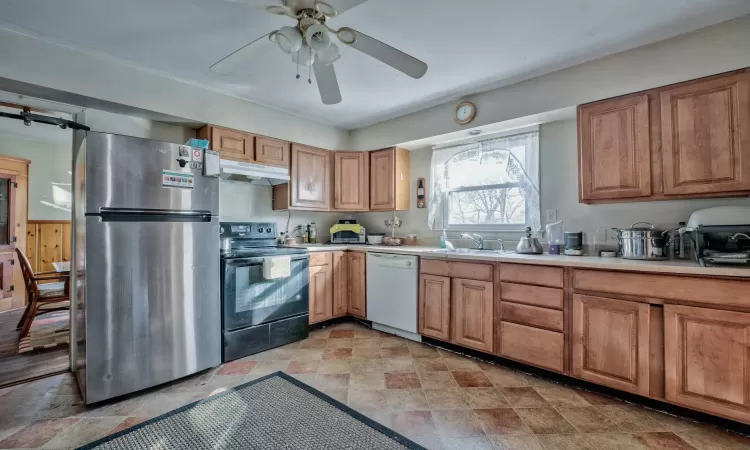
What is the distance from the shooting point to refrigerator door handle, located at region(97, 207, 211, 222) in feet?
6.46

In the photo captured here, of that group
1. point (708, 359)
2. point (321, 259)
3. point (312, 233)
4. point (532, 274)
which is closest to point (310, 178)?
point (312, 233)

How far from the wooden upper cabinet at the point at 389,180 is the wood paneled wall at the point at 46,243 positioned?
506cm

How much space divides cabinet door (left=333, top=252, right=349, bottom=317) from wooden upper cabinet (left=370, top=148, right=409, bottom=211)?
30.8 inches

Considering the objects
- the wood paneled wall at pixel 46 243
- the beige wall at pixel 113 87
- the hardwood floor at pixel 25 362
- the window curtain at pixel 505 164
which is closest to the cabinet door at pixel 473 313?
the window curtain at pixel 505 164

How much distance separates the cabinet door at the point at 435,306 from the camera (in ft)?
9.06

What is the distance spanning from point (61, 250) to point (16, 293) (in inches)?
30.5

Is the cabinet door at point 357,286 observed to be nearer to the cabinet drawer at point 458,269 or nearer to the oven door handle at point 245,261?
the cabinet drawer at point 458,269

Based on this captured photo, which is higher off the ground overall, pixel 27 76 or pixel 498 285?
pixel 27 76

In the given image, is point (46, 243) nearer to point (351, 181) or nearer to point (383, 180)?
point (351, 181)

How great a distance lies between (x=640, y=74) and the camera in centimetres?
219

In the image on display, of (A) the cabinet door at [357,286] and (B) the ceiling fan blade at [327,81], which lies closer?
(B) the ceiling fan blade at [327,81]

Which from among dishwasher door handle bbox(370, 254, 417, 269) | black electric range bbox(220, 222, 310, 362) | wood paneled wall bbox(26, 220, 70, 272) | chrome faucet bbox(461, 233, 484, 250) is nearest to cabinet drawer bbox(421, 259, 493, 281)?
dishwasher door handle bbox(370, 254, 417, 269)

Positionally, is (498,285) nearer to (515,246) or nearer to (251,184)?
(515,246)

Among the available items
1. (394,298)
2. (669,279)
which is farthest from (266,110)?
(669,279)
